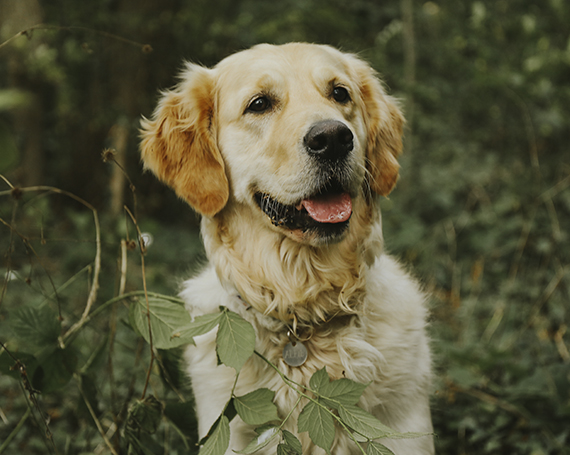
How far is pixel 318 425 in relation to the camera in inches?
58.8

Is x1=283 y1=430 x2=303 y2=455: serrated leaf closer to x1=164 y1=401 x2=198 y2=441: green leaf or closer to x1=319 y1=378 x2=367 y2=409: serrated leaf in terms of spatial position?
x1=319 y1=378 x2=367 y2=409: serrated leaf

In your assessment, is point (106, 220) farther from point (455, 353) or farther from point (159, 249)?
point (455, 353)

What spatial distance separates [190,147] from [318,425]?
1336mm

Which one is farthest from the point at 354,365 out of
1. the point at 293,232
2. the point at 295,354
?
the point at 293,232

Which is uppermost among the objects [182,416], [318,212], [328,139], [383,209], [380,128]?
[328,139]

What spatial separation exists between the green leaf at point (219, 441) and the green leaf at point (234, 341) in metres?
0.19

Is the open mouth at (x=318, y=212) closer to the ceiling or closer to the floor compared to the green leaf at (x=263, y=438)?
closer to the ceiling

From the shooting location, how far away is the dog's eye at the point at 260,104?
7.14 ft

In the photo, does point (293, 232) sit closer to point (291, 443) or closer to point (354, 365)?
point (354, 365)

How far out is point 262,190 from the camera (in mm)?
2068

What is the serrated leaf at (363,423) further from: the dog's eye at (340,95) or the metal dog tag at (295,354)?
the dog's eye at (340,95)

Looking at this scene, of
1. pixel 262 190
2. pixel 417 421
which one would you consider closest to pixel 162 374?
pixel 262 190

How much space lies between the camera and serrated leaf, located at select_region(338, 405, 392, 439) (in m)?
1.47

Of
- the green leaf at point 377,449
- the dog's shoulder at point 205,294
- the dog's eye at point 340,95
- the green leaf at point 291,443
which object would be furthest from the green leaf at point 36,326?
the dog's eye at point 340,95
